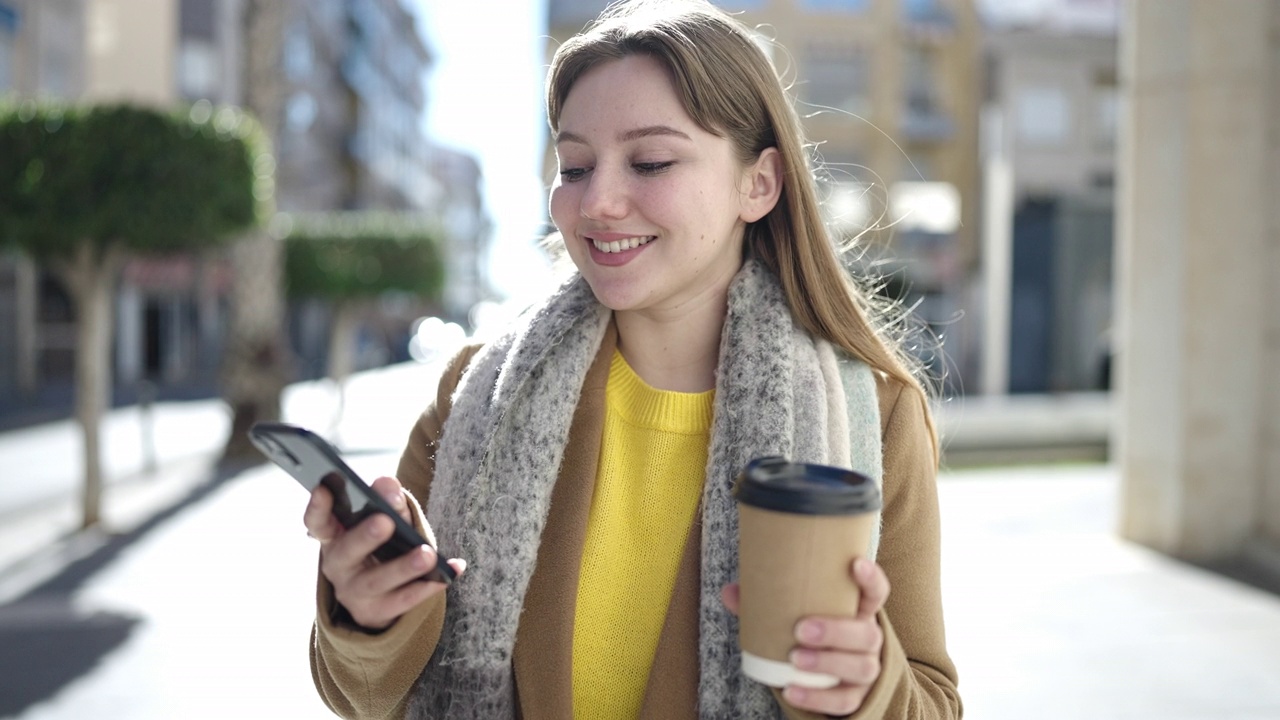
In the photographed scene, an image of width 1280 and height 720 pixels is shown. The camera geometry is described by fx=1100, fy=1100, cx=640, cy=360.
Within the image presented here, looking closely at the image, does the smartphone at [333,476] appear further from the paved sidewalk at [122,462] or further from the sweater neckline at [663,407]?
the paved sidewalk at [122,462]

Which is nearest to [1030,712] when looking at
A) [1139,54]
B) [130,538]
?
[1139,54]

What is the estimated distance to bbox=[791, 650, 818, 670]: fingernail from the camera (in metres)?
1.14

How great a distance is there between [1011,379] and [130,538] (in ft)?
73.1

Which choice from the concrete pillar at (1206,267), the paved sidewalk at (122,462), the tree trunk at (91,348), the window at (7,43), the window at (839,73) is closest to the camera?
the concrete pillar at (1206,267)

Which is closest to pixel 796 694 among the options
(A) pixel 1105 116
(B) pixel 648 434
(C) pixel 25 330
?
(B) pixel 648 434

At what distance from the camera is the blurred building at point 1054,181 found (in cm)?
2559

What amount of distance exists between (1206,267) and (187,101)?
95.3ft

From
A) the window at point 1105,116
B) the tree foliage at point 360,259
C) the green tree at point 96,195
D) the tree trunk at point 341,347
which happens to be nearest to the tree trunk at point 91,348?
the green tree at point 96,195

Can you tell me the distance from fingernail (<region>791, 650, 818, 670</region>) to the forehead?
Result: 809 mm

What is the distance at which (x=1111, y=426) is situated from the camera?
1246cm

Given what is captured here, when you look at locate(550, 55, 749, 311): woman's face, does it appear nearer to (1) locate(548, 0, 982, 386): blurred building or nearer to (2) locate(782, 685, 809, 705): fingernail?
(2) locate(782, 685, 809, 705): fingernail

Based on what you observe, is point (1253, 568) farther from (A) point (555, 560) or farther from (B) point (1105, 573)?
(A) point (555, 560)

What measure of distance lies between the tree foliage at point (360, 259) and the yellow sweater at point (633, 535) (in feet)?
59.4

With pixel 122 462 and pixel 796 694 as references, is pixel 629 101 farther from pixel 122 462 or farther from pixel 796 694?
pixel 122 462
